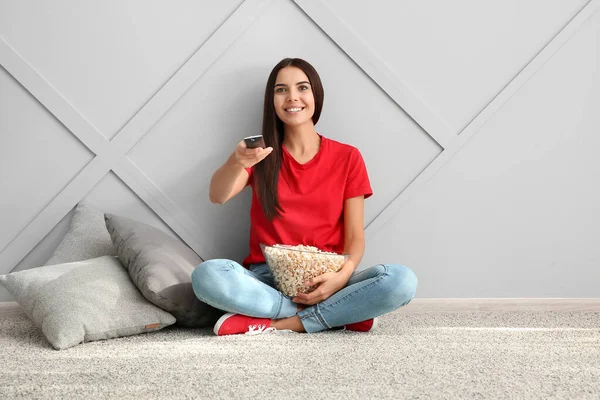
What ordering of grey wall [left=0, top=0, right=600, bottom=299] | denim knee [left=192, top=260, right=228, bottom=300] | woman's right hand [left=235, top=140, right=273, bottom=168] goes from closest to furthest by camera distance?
woman's right hand [left=235, top=140, right=273, bottom=168]
denim knee [left=192, top=260, right=228, bottom=300]
grey wall [left=0, top=0, right=600, bottom=299]

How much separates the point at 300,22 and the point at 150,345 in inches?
46.3

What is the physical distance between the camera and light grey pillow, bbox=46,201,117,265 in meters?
2.21

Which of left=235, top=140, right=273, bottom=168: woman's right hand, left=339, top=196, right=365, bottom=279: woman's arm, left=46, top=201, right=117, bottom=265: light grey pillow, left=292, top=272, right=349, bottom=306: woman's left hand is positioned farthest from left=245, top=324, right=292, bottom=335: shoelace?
left=46, top=201, right=117, bottom=265: light grey pillow

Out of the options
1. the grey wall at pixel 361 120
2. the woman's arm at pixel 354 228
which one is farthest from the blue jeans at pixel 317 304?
the grey wall at pixel 361 120

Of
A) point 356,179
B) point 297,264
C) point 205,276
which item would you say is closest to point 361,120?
point 356,179

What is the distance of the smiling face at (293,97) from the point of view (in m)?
2.20

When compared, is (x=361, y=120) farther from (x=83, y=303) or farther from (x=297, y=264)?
(x=83, y=303)

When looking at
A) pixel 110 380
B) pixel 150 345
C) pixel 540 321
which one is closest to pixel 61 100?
pixel 150 345

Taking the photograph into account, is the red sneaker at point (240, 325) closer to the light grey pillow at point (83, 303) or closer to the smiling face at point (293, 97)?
the light grey pillow at point (83, 303)

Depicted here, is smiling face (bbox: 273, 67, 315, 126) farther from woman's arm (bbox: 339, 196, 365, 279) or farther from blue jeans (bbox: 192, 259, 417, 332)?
blue jeans (bbox: 192, 259, 417, 332)

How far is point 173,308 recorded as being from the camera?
1982mm

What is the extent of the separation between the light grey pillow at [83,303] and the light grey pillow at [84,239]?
168 mm

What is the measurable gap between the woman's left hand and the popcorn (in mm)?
16

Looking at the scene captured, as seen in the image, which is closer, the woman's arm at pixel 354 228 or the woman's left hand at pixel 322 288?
the woman's left hand at pixel 322 288
